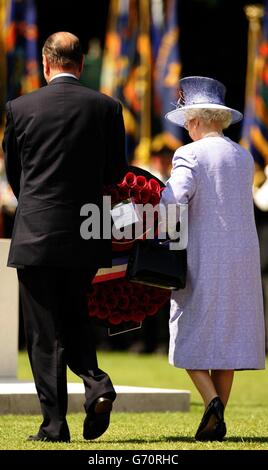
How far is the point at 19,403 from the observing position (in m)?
8.22

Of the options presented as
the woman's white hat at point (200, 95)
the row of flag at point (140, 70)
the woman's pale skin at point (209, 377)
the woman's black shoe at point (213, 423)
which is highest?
the row of flag at point (140, 70)

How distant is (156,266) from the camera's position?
257 inches

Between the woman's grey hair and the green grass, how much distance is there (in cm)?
159

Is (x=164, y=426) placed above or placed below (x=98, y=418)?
below

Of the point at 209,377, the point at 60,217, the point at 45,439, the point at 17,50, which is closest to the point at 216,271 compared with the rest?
the point at 209,377

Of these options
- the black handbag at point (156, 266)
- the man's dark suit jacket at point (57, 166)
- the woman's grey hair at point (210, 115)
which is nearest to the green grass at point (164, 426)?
the black handbag at point (156, 266)

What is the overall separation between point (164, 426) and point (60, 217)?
1864 mm

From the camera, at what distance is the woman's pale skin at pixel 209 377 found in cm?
648

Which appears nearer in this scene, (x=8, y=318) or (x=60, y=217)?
(x=60, y=217)

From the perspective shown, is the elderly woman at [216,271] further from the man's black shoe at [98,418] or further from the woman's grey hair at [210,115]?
the man's black shoe at [98,418]

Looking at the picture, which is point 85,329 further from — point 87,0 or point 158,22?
point 87,0

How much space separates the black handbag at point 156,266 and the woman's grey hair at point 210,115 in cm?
68

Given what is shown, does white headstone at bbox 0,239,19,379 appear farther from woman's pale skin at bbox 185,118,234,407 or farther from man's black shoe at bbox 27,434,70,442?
man's black shoe at bbox 27,434,70,442

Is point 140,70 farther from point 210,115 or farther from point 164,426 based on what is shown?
point 210,115
